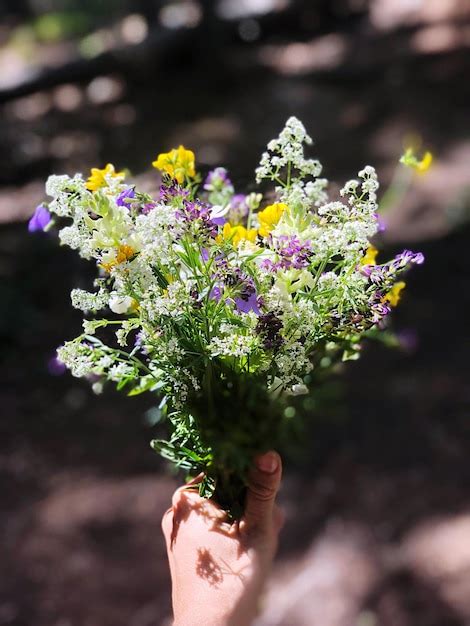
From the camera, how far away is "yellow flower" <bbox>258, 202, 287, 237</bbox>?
1296mm

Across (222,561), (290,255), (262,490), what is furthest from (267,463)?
(290,255)

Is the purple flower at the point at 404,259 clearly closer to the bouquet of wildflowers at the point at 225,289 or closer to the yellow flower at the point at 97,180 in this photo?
the bouquet of wildflowers at the point at 225,289

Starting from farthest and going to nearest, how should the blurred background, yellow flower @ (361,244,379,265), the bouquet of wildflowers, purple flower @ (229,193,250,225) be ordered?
the blurred background → purple flower @ (229,193,250,225) → yellow flower @ (361,244,379,265) → the bouquet of wildflowers

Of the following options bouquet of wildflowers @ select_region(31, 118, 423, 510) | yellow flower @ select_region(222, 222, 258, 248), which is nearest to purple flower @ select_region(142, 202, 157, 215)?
bouquet of wildflowers @ select_region(31, 118, 423, 510)

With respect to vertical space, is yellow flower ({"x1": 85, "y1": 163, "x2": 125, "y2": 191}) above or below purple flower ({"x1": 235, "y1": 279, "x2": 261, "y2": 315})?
above

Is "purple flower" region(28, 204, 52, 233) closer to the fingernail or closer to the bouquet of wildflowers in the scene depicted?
the bouquet of wildflowers

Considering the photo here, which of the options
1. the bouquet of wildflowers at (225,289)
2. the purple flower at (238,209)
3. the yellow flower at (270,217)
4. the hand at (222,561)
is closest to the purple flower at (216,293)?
the bouquet of wildflowers at (225,289)

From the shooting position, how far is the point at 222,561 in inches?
55.4

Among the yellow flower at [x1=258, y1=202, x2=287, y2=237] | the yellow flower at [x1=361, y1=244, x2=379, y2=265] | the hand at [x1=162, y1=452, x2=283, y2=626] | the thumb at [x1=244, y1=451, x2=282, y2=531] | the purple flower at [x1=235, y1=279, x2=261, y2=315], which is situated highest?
the yellow flower at [x1=258, y1=202, x2=287, y2=237]

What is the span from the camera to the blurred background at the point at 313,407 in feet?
10.1

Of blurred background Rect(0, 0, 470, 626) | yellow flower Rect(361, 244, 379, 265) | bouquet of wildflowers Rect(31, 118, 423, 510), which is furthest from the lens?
blurred background Rect(0, 0, 470, 626)

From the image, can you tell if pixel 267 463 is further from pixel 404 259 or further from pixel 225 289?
pixel 404 259

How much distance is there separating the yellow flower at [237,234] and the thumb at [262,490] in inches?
14.7

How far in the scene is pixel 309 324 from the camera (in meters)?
1.25
